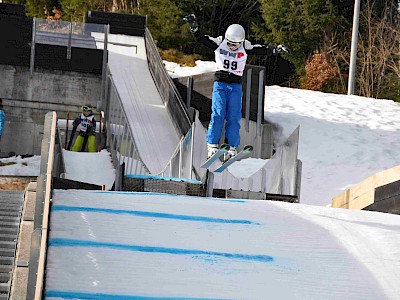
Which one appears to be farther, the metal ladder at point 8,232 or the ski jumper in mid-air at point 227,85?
the ski jumper in mid-air at point 227,85

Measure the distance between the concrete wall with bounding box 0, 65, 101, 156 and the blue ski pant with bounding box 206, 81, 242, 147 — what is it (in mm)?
11467

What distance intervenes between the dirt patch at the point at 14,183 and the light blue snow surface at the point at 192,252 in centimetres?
719

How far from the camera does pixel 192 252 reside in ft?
27.3

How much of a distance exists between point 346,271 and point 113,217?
1.94 meters

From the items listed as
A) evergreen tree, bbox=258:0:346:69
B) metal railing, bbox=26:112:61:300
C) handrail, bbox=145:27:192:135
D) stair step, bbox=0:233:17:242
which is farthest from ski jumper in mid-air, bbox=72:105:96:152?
evergreen tree, bbox=258:0:346:69

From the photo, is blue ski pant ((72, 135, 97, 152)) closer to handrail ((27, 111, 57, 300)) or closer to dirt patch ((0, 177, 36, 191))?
dirt patch ((0, 177, 36, 191))

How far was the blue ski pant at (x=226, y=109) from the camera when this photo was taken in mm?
13062

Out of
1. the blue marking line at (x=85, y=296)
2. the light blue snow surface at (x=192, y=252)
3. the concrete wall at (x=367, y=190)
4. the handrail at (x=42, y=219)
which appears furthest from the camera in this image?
the concrete wall at (x=367, y=190)

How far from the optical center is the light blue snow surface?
7629mm

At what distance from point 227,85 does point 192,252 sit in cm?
505

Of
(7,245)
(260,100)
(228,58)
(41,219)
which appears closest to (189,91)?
(260,100)

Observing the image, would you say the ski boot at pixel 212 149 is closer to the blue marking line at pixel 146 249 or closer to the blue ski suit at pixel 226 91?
the blue ski suit at pixel 226 91

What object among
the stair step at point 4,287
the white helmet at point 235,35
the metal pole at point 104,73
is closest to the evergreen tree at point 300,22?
the metal pole at point 104,73

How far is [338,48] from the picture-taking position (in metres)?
34.4
